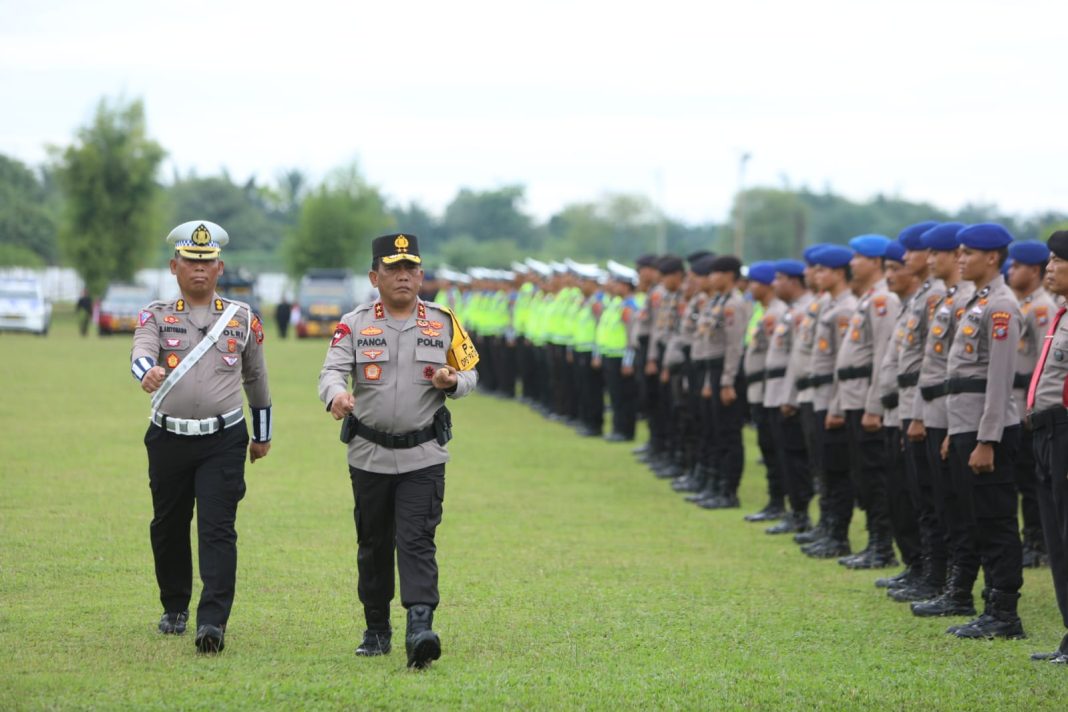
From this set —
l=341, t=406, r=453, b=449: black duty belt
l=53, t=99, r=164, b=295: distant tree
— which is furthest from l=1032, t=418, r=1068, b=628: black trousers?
l=53, t=99, r=164, b=295: distant tree

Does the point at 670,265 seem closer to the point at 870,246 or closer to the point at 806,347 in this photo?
the point at 806,347

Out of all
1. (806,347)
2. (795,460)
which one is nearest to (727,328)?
(795,460)

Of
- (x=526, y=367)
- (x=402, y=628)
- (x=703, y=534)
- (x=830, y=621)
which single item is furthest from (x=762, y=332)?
(x=526, y=367)

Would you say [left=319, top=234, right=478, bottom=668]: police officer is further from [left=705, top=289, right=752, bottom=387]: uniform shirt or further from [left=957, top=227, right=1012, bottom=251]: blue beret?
[left=705, top=289, right=752, bottom=387]: uniform shirt

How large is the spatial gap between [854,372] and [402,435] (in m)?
4.38

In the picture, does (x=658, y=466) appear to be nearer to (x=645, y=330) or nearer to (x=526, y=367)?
(x=645, y=330)

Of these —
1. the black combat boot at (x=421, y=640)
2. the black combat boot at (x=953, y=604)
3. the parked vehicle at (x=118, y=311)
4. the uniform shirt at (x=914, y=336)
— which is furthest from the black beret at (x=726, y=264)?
the parked vehicle at (x=118, y=311)

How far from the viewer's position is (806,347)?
11367 millimetres

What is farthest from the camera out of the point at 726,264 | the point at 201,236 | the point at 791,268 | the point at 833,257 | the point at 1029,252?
the point at 726,264

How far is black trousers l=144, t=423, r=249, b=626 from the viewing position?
7.25 metres

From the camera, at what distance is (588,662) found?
7086mm

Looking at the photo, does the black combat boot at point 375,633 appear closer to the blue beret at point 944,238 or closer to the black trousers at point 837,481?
the blue beret at point 944,238

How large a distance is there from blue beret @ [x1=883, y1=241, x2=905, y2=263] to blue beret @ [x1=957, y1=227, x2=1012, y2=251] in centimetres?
145

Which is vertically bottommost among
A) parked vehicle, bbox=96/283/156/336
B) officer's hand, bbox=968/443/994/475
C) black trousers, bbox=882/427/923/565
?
parked vehicle, bbox=96/283/156/336
